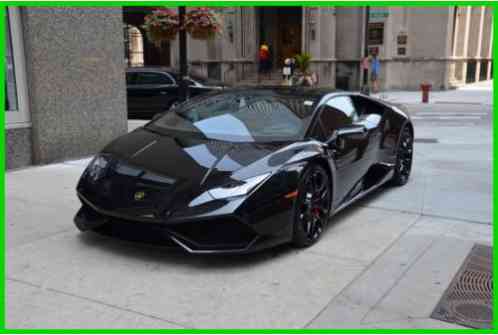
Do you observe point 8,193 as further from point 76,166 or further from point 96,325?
point 96,325

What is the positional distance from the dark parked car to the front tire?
9.91 m

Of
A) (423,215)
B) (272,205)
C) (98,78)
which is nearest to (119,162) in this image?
(272,205)

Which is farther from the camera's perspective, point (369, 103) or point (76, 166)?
point (76, 166)

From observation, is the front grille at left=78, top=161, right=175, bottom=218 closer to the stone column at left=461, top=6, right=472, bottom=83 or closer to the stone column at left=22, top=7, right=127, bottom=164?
the stone column at left=22, top=7, right=127, bottom=164

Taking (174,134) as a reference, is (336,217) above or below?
below

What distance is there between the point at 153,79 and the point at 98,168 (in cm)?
1013

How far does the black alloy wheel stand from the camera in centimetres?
672

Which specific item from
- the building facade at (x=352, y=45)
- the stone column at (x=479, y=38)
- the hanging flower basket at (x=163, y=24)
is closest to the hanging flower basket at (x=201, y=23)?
the hanging flower basket at (x=163, y=24)

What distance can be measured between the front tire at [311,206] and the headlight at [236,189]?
45 centimetres

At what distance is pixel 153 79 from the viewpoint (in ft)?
46.7

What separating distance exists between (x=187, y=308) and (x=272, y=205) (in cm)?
105

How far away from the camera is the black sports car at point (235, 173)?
3879 millimetres

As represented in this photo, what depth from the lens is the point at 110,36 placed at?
8.35 meters

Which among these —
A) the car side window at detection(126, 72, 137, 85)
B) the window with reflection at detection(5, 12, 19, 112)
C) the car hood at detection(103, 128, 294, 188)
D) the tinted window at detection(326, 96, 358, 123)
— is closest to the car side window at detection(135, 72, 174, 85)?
the car side window at detection(126, 72, 137, 85)
